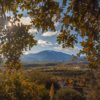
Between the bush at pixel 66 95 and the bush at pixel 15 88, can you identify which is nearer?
the bush at pixel 15 88

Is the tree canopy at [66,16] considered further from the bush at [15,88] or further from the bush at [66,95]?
the bush at [66,95]

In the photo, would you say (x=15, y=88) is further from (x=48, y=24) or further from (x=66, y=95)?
(x=48, y=24)

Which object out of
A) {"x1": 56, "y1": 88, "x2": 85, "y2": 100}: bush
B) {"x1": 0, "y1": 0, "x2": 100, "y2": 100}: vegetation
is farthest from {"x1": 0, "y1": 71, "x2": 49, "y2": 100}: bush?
{"x1": 0, "y1": 0, "x2": 100, "y2": 100}: vegetation

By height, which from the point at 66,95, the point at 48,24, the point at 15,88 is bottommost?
the point at 66,95

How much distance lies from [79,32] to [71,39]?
15.9 inches

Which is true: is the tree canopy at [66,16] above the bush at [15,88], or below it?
above

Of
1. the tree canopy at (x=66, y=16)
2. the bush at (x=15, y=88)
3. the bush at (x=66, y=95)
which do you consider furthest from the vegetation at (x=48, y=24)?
the bush at (x=66, y=95)

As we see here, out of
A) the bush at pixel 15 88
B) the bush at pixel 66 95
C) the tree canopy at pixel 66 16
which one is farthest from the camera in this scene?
the bush at pixel 66 95

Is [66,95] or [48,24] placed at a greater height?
[48,24]

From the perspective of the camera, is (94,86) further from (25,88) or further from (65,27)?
(65,27)

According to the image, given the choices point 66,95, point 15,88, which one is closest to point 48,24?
point 15,88

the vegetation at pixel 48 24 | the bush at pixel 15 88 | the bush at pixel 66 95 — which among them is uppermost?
the vegetation at pixel 48 24

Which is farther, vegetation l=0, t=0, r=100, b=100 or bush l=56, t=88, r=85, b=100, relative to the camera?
bush l=56, t=88, r=85, b=100

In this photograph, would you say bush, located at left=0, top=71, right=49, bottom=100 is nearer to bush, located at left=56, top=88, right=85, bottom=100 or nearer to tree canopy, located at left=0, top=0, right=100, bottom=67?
bush, located at left=56, top=88, right=85, bottom=100
